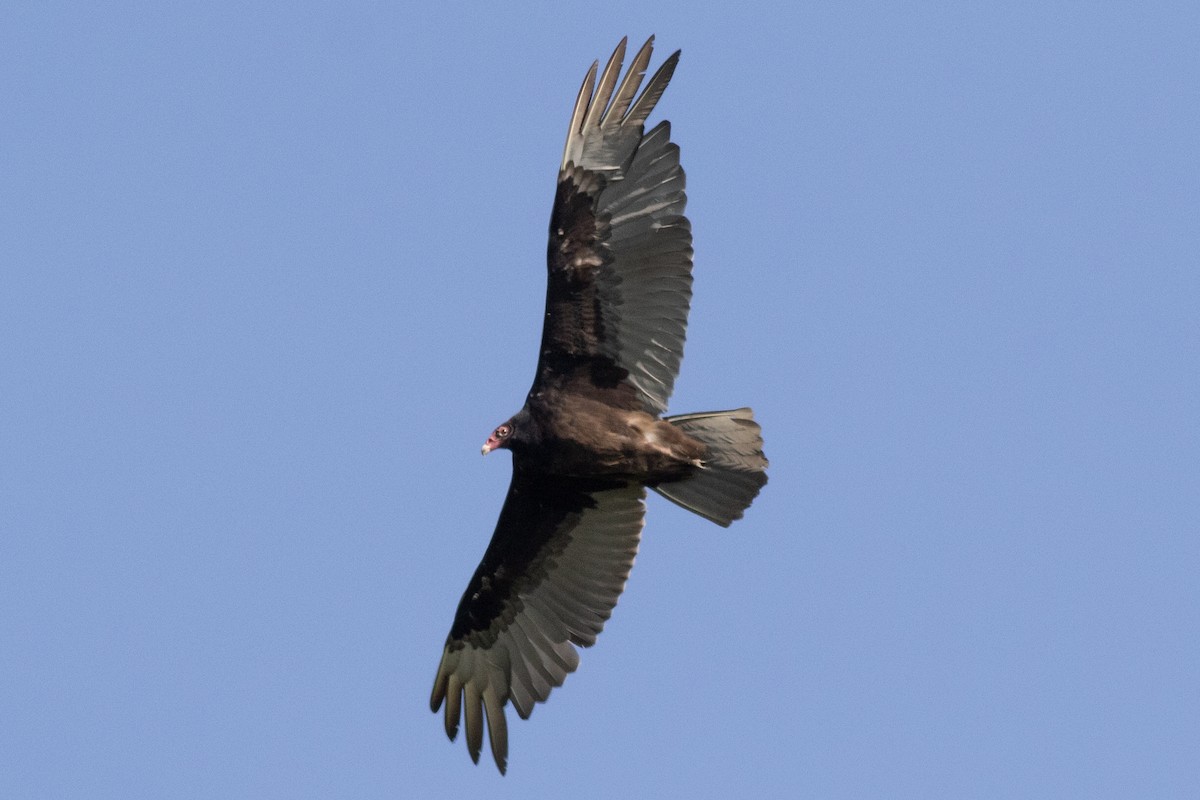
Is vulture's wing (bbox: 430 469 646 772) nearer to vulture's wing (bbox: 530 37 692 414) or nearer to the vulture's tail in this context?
the vulture's tail

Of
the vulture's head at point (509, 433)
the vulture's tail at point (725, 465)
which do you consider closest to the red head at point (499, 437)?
the vulture's head at point (509, 433)

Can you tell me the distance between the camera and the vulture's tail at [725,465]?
10.8m

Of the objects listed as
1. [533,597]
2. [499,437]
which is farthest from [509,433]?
[533,597]

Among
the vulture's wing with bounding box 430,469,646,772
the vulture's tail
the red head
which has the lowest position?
the vulture's wing with bounding box 430,469,646,772

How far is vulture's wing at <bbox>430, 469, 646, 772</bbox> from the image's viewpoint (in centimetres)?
1133

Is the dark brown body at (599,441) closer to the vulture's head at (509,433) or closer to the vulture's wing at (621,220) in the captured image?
the vulture's head at (509,433)

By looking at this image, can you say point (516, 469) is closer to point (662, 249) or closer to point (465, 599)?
point (465, 599)

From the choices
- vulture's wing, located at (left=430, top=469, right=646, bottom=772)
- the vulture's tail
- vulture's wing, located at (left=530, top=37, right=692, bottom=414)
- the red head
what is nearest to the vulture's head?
the red head

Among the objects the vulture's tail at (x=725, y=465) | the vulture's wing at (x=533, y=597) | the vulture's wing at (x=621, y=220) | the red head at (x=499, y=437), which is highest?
the vulture's wing at (x=621, y=220)

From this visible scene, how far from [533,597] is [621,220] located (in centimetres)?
263

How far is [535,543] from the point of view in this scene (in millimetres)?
11562

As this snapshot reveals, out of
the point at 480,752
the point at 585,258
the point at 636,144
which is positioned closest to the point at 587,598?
the point at 480,752

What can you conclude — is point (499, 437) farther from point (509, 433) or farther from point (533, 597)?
point (533, 597)

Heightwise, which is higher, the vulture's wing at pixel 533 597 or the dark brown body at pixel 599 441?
the dark brown body at pixel 599 441
